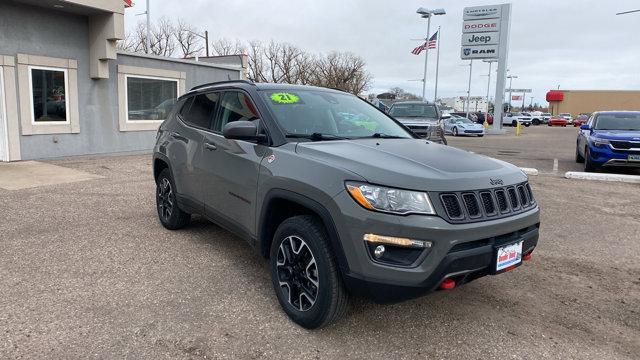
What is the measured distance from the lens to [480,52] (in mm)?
34438

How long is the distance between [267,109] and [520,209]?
2.04 metres

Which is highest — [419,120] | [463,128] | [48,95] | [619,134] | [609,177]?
[48,95]

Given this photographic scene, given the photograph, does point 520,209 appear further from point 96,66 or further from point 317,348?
point 96,66

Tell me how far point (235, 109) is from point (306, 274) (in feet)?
5.87

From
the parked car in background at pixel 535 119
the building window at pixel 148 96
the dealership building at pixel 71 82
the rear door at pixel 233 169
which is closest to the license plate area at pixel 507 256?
the rear door at pixel 233 169

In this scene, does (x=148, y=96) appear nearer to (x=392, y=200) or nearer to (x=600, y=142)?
(x=600, y=142)

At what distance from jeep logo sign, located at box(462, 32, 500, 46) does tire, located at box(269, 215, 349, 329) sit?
34.5 meters

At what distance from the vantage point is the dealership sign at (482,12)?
110 feet

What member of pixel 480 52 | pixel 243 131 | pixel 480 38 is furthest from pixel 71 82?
pixel 480 38

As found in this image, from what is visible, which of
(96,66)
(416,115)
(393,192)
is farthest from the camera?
(416,115)

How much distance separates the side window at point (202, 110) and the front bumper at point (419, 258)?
2.28 metres

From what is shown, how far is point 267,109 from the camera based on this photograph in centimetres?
384

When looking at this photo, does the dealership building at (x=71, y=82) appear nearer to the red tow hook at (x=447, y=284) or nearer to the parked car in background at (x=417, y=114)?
the parked car in background at (x=417, y=114)

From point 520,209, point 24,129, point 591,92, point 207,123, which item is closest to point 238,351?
point 520,209
